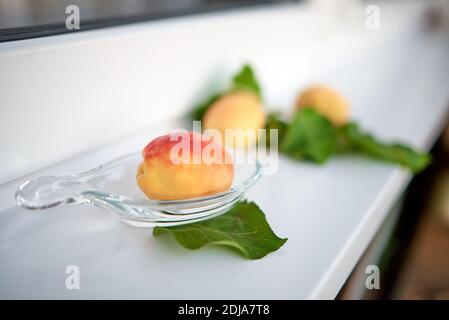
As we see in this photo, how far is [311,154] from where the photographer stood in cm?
54

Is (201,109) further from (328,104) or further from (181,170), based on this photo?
(181,170)

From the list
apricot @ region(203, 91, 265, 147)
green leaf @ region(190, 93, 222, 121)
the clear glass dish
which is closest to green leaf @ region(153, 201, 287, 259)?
the clear glass dish

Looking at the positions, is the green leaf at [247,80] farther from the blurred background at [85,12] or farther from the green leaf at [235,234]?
the green leaf at [235,234]

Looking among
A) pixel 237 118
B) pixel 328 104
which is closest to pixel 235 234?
pixel 237 118

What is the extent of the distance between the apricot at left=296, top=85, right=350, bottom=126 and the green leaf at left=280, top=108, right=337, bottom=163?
0.06 meters

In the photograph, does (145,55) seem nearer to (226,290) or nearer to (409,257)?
(226,290)

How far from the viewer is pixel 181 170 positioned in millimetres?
355

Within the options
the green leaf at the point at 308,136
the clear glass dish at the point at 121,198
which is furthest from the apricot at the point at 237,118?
the clear glass dish at the point at 121,198

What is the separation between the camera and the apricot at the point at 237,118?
0.55 meters

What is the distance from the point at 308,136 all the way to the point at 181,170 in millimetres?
262
